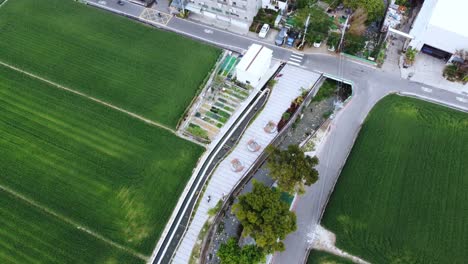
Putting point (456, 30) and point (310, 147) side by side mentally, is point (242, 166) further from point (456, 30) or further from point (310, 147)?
point (456, 30)

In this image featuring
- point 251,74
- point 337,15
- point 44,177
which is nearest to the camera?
point 44,177

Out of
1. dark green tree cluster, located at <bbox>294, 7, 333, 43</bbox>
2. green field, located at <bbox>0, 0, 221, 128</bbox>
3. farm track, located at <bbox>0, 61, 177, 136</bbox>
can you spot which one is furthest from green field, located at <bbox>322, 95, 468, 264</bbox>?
green field, located at <bbox>0, 0, 221, 128</bbox>

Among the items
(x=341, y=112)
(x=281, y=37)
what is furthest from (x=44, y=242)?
(x=281, y=37)

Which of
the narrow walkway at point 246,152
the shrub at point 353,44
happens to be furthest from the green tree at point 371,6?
the narrow walkway at point 246,152

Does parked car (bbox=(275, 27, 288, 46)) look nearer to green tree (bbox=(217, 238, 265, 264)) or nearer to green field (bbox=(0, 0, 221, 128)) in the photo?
green field (bbox=(0, 0, 221, 128))

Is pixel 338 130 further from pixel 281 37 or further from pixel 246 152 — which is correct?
pixel 281 37

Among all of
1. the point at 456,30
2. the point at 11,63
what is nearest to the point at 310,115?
the point at 456,30
